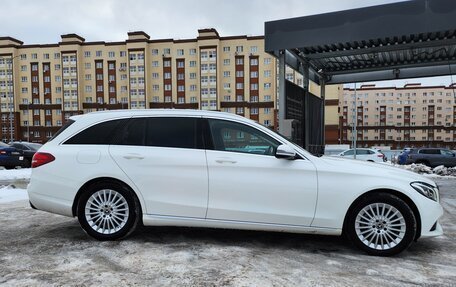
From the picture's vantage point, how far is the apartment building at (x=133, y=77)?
74250mm

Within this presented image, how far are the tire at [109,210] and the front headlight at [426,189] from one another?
3.43m

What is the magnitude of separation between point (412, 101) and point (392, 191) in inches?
4891

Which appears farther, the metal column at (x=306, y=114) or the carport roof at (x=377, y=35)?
the metal column at (x=306, y=114)

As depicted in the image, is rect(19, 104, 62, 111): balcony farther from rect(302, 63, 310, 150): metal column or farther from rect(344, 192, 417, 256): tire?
rect(344, 192, 417, 256): tire

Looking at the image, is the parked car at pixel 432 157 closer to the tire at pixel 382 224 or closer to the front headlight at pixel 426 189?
the front headlight at pixel 426 189

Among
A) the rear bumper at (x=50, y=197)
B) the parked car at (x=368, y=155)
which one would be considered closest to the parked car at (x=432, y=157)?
the parked car at (x=368, y=155)

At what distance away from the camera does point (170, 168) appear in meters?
4.56

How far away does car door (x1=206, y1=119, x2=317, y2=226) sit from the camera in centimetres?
436

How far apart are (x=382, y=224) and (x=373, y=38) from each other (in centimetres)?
578

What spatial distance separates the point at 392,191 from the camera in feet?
14.2

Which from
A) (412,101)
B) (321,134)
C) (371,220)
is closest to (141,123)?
(371,220)

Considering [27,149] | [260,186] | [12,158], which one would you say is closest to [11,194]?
[260,186]

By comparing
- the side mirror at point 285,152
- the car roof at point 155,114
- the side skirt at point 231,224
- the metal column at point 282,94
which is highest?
the metal column at point 282,94

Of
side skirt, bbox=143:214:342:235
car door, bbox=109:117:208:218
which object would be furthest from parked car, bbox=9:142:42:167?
side skirt, bbox=143:214:342:235
